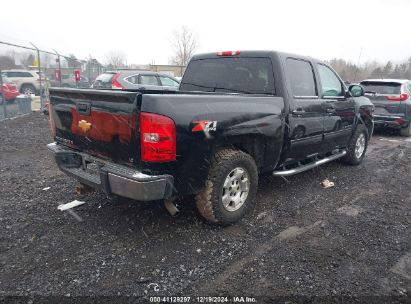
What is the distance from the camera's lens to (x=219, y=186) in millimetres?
3207

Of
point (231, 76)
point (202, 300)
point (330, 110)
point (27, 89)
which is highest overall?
point (231, 76)

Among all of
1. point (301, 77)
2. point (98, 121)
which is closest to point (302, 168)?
point (301, 77)

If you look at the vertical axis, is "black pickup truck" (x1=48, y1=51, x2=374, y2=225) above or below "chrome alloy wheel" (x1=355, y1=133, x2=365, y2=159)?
above

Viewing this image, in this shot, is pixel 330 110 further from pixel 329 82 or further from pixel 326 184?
pixel 326 184

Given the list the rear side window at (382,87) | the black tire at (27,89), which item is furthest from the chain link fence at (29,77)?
the rear side window at (382,87)

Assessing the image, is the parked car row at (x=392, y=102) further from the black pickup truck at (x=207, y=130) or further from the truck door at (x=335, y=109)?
the black pickup truck at (x=207, y=130)

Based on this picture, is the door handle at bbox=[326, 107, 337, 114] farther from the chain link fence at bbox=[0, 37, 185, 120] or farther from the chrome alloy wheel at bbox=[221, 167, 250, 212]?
the chain link fence at bbox=[0, 37, 185, 120]

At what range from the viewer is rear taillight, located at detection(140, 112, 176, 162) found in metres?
2.61

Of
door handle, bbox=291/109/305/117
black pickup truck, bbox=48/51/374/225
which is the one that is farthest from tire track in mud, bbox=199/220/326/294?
door handle, bbox=291/109/305/117

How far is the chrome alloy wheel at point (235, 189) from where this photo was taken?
3391mm

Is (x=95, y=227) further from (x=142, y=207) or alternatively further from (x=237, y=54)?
(x=237, y=54)

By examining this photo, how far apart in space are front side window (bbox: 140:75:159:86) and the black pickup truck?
22.2 feet

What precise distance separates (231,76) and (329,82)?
6.19ft

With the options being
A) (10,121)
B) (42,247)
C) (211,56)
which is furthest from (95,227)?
(10,121)
